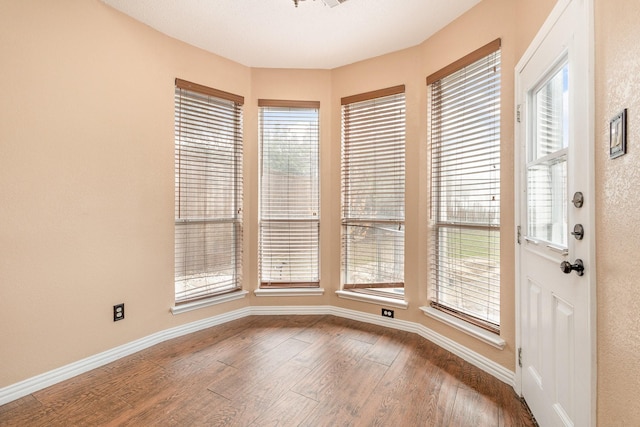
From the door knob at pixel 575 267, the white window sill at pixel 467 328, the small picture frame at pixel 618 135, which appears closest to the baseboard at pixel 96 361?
the white window sill at pixel 467 328

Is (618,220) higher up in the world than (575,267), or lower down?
higher up

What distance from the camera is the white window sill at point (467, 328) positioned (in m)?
2.01

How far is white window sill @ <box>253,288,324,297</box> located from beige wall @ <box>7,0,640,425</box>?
1.61ft

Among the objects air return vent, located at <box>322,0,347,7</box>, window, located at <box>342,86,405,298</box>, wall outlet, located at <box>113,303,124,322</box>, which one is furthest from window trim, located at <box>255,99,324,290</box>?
wall outlet, located at <box>113,303,124,322</box>

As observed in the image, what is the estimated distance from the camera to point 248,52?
9.43 ft

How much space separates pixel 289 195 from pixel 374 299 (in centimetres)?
139

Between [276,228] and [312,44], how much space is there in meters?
1.83

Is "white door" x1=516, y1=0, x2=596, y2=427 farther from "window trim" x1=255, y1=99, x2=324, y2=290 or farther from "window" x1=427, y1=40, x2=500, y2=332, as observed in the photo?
"window trim" x1=255, y1=99, x2=324, y2=290

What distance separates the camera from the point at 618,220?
3.14 feet

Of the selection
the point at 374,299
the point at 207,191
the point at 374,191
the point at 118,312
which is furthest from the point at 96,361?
the point at 374,191

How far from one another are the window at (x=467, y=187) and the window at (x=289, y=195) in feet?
4.04

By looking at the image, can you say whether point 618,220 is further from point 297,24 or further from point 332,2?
point 297,24

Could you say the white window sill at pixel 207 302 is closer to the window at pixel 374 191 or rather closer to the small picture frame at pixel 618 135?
the window at pixel 374 191

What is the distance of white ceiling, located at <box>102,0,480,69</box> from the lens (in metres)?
2.20
